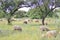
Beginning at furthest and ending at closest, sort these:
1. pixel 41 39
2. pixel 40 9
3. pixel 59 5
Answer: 1. pixel 40 9
2. pixel 59 5
3. pixel 41 39

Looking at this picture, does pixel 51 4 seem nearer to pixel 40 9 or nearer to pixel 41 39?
pixel 40 9

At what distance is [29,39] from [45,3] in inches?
737

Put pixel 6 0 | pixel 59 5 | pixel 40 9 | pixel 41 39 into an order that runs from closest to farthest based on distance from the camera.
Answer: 1. pixel 41 39
2. pixel 59 5
3. pixel 40 9
4. pixel 6 0

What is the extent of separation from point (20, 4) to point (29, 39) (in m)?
22.6

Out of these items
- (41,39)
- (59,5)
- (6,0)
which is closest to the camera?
(41,39)

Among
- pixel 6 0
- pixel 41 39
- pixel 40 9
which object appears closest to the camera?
pixel 41 39

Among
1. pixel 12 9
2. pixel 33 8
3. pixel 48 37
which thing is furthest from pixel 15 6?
pixel 48 37

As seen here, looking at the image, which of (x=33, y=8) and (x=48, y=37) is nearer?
(x=48, y=37)

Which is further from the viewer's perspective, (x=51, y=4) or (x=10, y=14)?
(x=10, y=14)

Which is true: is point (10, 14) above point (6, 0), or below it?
below

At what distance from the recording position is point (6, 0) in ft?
121

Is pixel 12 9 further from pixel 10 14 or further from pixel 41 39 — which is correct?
pixel 41 39

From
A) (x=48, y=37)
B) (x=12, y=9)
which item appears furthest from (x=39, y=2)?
(x=48, y=37)

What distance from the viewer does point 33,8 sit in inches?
1390
